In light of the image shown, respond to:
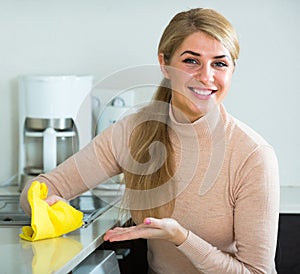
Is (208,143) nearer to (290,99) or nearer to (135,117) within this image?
(135,117)

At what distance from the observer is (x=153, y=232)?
1.60 m

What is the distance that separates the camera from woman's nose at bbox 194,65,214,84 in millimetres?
1715

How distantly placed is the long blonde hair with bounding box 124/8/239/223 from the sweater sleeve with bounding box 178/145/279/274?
17 centimetres

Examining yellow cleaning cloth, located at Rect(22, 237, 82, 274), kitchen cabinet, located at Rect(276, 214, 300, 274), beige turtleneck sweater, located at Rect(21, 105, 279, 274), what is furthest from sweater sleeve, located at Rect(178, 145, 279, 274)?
kitchen cabinet, located at Rect(276, 214, 300, 274)

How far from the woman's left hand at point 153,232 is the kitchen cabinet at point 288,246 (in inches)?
21.6

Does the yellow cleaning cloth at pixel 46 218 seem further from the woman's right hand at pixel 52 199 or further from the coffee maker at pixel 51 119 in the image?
the coffee maker at pixel 51 119

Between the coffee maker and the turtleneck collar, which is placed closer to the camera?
the turtleneck collar

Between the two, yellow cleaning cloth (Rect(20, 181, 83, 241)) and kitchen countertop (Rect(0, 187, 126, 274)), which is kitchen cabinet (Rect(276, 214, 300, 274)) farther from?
yellow cleaning cloth (Rect(20, 181, 83, 241))

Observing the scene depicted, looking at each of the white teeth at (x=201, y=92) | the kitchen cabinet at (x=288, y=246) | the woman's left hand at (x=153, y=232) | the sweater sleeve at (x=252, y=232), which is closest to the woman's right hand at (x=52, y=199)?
the woman's left hand at (x=153, y=232)

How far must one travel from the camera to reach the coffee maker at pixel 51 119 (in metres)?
2.21

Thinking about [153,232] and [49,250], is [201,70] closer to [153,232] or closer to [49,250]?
[153,232]

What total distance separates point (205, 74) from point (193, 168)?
0.81 ft

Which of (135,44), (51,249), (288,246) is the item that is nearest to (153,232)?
(51,249)

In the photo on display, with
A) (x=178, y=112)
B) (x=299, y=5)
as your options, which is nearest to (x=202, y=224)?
(x=178, y=112)
